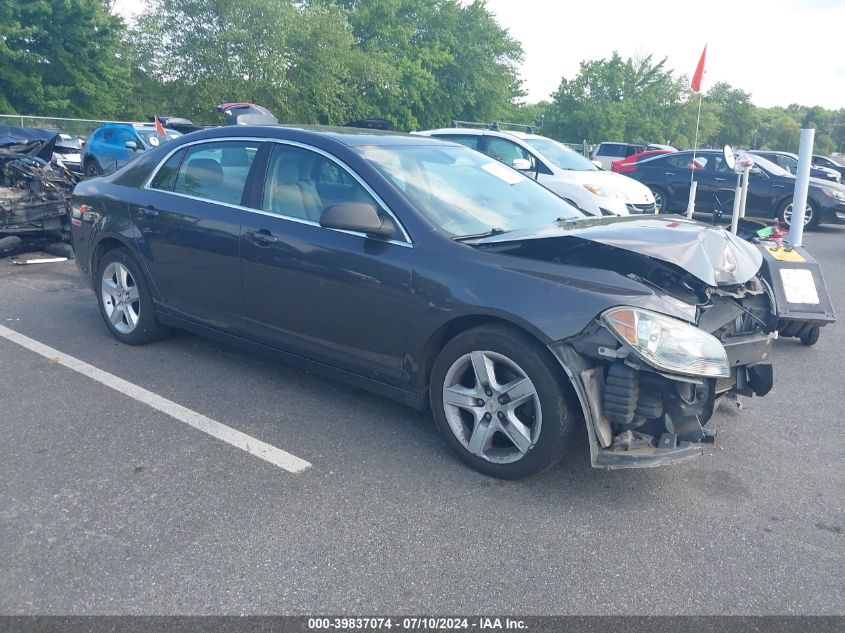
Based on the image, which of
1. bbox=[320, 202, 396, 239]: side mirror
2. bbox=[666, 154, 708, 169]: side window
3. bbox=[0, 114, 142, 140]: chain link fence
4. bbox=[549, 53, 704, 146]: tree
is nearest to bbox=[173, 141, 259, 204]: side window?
bbox=[320, 202, 396, 239]: side mirror

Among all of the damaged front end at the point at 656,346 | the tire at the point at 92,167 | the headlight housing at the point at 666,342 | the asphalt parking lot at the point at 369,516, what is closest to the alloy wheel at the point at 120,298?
the asphalt parking lot at the point at 369,516

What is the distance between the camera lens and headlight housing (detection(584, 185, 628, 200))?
10.5m

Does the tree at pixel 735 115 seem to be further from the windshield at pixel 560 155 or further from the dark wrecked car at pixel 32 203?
the dark wrecked car at pixel 32 203

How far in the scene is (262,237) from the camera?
4406 millimetres

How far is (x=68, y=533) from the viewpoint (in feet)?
10.1

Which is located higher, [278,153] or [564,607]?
[278,153]

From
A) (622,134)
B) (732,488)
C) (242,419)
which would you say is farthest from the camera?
(622,134)

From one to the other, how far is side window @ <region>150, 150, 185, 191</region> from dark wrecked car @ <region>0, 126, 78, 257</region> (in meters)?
4.25

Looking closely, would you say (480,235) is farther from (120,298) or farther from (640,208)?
(640,208)

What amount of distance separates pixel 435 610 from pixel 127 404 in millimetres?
2605

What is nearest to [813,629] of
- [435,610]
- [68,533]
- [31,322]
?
[435,610]

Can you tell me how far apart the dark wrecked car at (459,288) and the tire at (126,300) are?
0.17 ft

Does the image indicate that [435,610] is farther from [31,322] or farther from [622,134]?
[622,134]

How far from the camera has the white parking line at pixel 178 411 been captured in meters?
3.78
